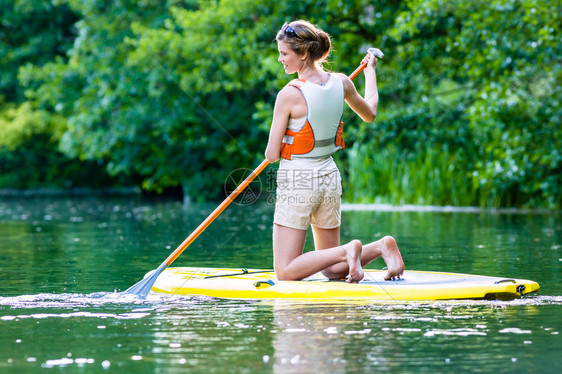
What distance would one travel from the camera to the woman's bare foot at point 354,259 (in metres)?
5.50

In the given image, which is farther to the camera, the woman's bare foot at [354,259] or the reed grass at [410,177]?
the reed grass at [410,177]

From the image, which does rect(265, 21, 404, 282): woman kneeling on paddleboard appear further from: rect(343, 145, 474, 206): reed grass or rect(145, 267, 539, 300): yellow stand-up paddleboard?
rect(343, 145, 474, 206): reed grass

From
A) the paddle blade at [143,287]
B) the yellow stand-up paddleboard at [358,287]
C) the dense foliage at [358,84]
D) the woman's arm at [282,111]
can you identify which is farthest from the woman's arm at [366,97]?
the dense foliage at [358,84]

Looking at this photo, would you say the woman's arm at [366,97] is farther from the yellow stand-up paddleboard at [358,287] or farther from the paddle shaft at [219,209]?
the yellow stand-up paddleboard at [358,287]

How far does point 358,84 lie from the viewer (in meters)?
16.3

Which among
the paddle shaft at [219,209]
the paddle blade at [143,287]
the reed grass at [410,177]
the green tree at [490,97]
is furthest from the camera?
the reed grass at [410,177]

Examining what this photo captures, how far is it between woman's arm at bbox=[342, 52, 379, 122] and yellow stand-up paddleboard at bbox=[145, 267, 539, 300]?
1.05 metres

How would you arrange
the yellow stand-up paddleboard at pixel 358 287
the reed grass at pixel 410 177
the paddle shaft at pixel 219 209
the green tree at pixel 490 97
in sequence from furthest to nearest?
the reed grass at pixel 410 177 < the green tree at pixel 490 97 < the paddle shaft at pixel 219 209 < the yellow stand-up paddleboard at pixel 358 287

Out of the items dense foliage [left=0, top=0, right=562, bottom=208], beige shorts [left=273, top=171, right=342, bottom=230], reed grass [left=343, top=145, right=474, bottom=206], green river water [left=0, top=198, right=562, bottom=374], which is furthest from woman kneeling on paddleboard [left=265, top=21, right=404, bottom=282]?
reed grass [left=343, top=145, right=474, bottom=206]

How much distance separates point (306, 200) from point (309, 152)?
30 cm

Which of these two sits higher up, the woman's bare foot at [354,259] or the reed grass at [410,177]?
the reed grass at [410,177]

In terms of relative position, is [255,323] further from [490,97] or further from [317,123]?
[490,97]

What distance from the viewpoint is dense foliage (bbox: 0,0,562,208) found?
13.2 metres

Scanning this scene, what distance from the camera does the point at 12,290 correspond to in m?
6.18
